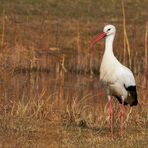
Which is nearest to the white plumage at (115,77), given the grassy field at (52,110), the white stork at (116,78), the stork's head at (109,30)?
the white stork at (116,78)

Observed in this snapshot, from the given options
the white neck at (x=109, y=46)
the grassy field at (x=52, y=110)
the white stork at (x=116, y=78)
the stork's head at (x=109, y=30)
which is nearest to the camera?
the grassy field at (x=52, y=110)

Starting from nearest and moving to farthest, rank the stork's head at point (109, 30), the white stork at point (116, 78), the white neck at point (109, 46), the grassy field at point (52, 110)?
the grassy field at point (52, 110) → the white stork at point (116, 78) → the white neck at point (109, 46) → the stork's head at point (109, 30)

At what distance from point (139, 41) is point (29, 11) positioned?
16.3ft

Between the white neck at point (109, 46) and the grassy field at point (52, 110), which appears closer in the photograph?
the grassy field at point (52, 110)

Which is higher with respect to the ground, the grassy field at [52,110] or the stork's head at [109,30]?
the stork's head at [109,30]

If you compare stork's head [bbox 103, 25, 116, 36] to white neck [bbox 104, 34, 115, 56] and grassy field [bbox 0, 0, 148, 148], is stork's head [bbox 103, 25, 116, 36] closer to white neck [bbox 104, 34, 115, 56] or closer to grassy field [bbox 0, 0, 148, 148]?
white neck [bbox 104, 34, 115, 56]

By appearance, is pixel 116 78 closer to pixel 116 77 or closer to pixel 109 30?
pixel 116 77

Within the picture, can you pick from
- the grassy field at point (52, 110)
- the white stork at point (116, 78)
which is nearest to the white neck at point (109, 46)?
the white stork at point (116, 78)

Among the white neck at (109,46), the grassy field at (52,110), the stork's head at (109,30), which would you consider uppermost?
the stork's head at (109,30)

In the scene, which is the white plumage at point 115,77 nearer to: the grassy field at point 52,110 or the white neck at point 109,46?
the white neck at point 109,46

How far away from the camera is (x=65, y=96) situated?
13.1 m

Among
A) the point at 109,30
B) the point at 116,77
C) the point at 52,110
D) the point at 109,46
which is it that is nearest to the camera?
the point at 116,77

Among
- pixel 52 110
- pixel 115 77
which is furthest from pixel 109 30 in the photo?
pixel 52 110

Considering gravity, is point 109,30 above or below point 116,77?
above
